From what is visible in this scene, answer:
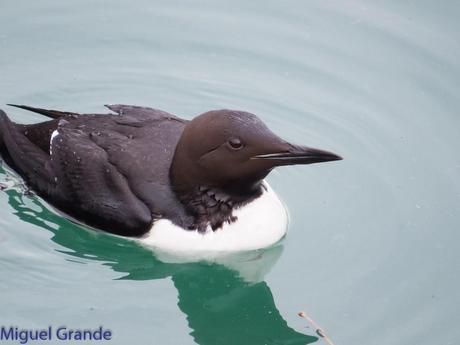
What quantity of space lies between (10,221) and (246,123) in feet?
4.82

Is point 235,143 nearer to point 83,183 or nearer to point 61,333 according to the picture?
point 83,183

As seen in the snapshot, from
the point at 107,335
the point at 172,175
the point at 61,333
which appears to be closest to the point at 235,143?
the point at 172,175

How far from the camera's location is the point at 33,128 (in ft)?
18.2

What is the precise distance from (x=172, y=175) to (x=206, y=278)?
1.95 feet

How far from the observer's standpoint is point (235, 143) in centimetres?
489

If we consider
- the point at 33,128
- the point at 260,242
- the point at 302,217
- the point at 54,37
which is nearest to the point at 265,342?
the point at 260,242

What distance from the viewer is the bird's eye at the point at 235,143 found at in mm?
4887

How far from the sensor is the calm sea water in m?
5.02

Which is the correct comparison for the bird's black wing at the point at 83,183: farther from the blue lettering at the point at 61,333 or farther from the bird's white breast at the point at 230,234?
the blue lettering at the point at 61,333

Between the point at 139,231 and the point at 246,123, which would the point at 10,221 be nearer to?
the point at 139,231

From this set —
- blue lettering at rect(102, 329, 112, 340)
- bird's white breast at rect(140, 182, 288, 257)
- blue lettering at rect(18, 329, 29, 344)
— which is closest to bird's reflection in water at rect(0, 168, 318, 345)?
bird's white breast at rect(140, 182, 288, 257)

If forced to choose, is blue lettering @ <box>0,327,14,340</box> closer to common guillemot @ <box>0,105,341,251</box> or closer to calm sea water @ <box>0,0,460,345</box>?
calm sea water @ <box>0,0,460,345</box>

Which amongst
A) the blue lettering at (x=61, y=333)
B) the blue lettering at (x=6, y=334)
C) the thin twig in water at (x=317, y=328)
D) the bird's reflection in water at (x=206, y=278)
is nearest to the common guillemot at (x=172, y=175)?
the bird's reflection in water at (x=206, y=278)

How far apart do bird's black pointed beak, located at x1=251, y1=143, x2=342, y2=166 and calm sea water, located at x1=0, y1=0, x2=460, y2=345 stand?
72 cm
